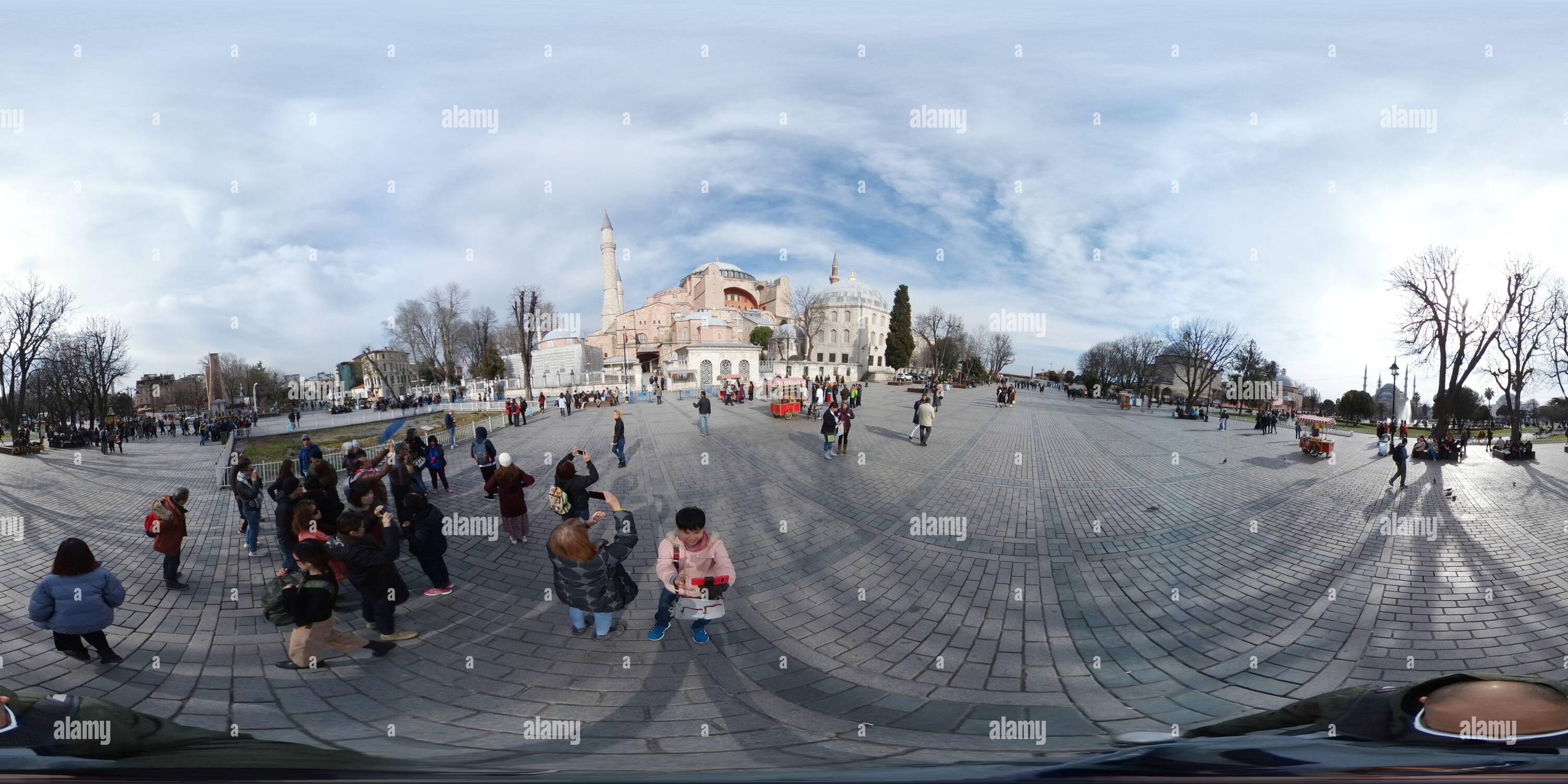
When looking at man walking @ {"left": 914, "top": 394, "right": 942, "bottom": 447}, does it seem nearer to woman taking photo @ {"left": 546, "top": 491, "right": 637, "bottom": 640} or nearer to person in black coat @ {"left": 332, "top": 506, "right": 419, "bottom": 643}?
woman taking photo @ {"left": 546, "top": 491, "right": 637, "bottom": 640}

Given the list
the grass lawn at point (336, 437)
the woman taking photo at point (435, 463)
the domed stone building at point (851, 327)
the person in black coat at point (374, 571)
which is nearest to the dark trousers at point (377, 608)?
the person in black coat at point (374, 571)

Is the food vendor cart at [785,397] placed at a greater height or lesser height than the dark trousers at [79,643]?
greater

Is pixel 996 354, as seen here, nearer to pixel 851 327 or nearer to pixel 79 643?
pixel 851 327

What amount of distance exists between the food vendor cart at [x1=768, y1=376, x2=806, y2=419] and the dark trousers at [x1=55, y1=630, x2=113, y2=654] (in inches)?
247

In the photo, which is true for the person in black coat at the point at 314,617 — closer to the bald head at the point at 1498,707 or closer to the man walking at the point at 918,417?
the bald head at the point at 1498,707

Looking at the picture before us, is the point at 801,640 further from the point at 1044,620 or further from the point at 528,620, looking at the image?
the point at 528,620

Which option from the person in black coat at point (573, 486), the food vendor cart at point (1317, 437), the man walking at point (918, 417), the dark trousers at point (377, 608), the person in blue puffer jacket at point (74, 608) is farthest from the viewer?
the man walking at point (918, 417)

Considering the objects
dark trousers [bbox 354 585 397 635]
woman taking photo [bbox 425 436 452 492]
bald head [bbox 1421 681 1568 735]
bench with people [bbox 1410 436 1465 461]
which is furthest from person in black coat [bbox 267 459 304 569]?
bench with people [bbox 1410 436 1465 461]

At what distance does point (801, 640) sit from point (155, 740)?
182 centimetres

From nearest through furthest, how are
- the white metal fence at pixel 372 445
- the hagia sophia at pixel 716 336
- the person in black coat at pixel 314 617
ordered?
the person in black coat at pixel 314 617 < the white metal fence at pixel 372 445 < the hagia sophia at pixel 716 336

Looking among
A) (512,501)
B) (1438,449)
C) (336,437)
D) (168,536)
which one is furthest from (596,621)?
(1438,449)

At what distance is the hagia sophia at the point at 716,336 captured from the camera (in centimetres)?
2789

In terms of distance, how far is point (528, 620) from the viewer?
6.59 feet

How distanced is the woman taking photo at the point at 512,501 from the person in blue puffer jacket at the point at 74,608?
4.83 ft
